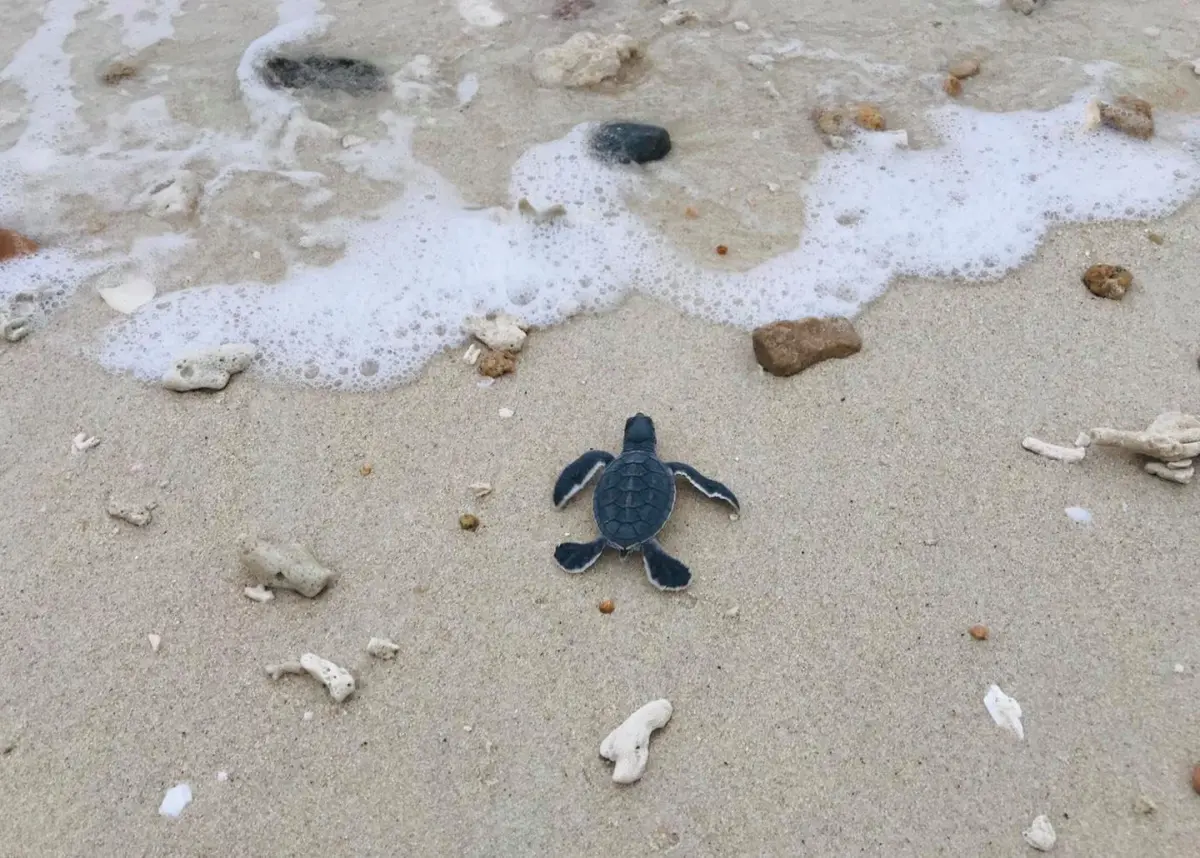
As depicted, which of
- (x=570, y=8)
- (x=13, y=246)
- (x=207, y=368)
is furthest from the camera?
(x=570, y=8)

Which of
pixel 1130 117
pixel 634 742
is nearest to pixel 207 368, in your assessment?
pixel 634 742

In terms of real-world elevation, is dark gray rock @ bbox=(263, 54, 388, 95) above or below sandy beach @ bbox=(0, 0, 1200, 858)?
above

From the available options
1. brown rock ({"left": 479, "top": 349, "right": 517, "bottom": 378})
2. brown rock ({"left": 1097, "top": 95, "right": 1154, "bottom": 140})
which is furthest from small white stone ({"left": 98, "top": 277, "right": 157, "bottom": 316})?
brown rock ({"left": 1097, "top": 95, "right": 1154, "bottom": 140})

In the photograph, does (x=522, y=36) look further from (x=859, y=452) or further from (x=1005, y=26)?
(x=859, y=452)

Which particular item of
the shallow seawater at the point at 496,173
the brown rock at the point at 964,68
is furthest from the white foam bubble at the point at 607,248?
the brown rock at the point at 964,68

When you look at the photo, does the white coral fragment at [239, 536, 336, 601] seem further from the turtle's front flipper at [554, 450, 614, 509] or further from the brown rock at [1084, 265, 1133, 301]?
the brown rock at [1084, 265, 1133, 301]

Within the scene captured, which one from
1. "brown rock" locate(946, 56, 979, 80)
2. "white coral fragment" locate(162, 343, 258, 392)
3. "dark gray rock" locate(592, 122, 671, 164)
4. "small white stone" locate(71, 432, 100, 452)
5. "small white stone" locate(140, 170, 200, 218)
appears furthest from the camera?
"brown rock" locate(946, 56, 979, 80)

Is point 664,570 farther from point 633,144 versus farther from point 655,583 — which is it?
point 633,144

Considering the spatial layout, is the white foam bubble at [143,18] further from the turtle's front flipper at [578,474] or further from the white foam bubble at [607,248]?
the turtle's front flipper at [578,474]
